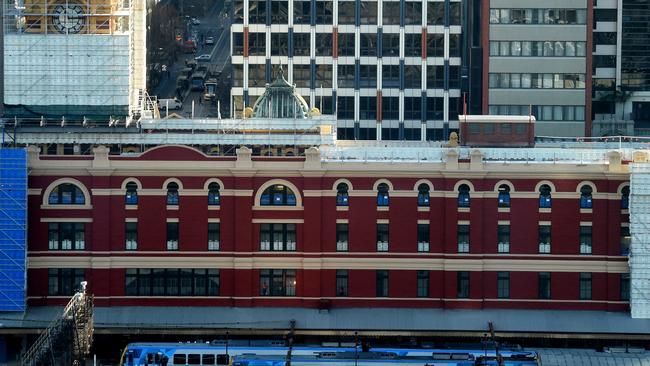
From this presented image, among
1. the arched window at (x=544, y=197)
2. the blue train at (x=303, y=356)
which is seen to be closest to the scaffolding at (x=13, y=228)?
the blue train at (x=303, y=356)

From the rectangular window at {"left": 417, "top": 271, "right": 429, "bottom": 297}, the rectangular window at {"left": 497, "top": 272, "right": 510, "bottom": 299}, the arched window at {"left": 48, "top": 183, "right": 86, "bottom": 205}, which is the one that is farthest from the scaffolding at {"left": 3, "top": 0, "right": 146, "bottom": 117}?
the rectangular window at {"left": 497, "top": 272, "right": 510, "bottom": 299}

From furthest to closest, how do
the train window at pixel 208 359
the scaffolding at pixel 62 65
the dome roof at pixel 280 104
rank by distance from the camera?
1. the dome roof at pixel 280 104
2. the scaffolding at pixel 62 65
3. the train window at pixel 208 359

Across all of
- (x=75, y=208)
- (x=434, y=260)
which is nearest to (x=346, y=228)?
(x=434, y=260)

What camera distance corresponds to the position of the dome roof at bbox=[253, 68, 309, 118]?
186625mm

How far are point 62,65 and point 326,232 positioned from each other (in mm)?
20573

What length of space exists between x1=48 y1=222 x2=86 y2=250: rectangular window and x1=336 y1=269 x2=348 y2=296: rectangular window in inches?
639

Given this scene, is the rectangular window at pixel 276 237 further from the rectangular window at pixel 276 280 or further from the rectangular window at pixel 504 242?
the rectangular window at pixel 504 242

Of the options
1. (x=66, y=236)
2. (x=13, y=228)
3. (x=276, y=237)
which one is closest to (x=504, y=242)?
(x=276, y=237)

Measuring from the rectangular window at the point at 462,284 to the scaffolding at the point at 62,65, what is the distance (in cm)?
2405

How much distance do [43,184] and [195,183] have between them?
31.5 ft

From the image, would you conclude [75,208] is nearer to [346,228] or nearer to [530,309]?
[346,228]

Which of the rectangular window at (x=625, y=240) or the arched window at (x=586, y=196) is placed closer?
the rectangular window at (x=625, y=240)

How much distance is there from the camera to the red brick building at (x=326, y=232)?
17888 centimetres

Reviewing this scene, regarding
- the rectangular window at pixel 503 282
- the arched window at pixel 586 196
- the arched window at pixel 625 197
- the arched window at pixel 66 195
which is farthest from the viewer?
the rectangular window at pixel 503 282
